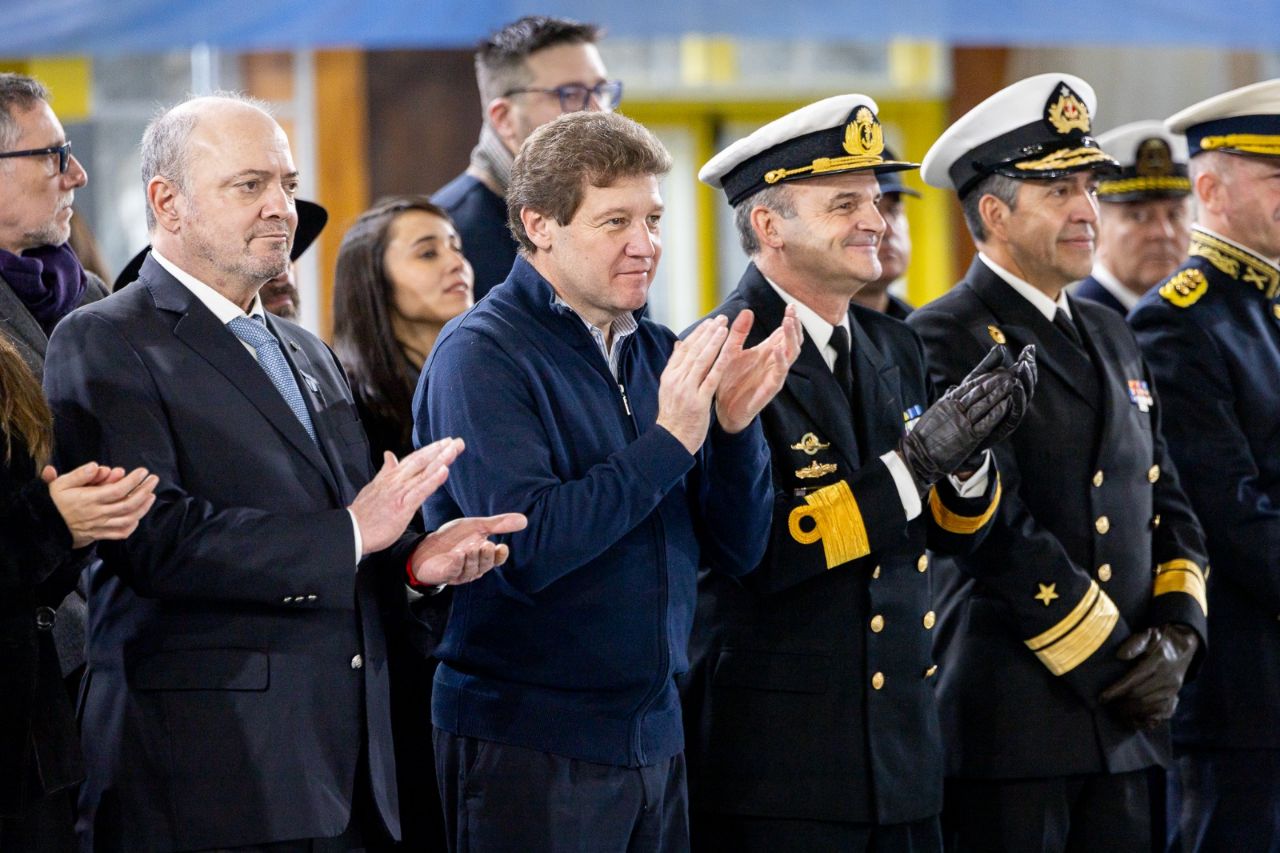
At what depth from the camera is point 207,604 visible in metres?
2.46

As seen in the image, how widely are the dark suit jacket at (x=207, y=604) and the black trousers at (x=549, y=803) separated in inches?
6.9

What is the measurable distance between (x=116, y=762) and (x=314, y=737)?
0.28 meters

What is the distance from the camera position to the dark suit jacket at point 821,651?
300 centimetres

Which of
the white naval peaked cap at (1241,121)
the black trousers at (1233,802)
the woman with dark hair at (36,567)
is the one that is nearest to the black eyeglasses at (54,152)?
the woman with dark hair at (36,567)

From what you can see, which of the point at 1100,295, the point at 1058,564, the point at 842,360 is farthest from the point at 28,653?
the point at 1100,295

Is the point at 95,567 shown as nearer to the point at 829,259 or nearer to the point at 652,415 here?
the point at 652,415

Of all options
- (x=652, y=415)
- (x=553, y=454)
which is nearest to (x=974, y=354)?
(x=652, y=415)

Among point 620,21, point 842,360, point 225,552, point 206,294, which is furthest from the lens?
point 620,21

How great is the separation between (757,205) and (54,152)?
4.27 feet

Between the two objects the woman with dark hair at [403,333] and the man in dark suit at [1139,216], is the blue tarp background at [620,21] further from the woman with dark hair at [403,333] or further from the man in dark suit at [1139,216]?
the woman with dark hair at [403,333]

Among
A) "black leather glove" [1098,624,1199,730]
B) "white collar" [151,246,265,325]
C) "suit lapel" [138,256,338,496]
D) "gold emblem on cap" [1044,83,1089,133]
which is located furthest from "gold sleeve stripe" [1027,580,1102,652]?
"white collar" [151,246,265,325]

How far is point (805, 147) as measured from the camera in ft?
10.4

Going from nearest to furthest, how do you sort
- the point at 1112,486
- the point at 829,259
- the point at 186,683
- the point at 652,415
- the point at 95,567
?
the point at 186,683
the point at 95,567
the point at 652,415
the point at 829,259
the point at 1112,486

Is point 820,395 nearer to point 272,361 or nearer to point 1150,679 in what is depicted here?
point 1150,679
